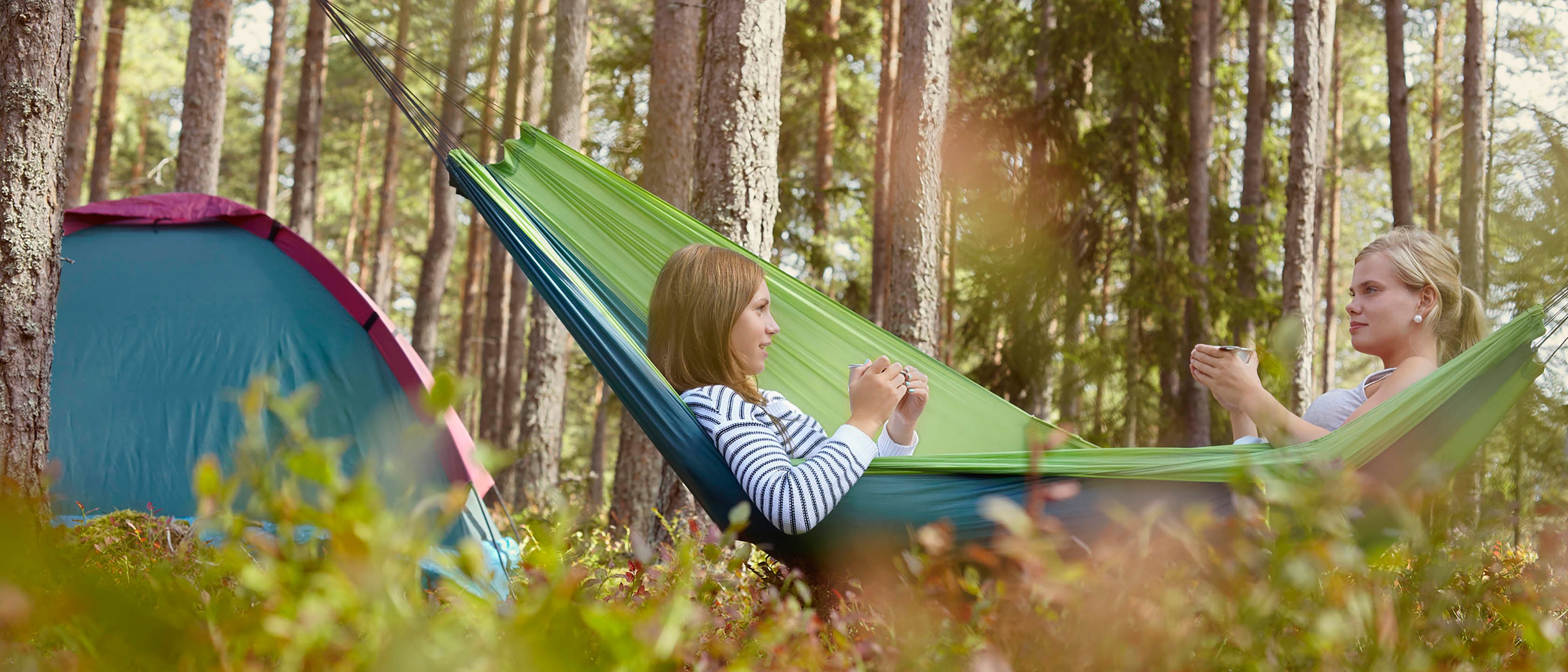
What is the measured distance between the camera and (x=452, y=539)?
142 inches

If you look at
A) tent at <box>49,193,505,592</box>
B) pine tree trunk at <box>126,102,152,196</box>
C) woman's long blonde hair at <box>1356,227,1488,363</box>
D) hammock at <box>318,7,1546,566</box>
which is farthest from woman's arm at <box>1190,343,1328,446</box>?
pine tree trunk at <box>126,102,152,196</box>

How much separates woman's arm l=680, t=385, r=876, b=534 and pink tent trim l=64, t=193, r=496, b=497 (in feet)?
7.00

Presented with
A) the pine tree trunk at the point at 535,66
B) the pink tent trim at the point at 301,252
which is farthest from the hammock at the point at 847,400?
the pine tree trunk at the point at 535,66

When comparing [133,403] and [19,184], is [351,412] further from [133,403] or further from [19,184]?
[19,184]

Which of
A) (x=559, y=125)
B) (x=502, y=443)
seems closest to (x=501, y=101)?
(x=502, y=443)

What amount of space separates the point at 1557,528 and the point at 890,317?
3672 mm

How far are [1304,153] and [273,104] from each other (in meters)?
7.53

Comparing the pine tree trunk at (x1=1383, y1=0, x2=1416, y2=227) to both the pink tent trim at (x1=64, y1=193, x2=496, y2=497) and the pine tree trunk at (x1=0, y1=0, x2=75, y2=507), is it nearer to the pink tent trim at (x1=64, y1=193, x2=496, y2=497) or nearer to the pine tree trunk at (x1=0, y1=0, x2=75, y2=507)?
the pink tent trim at (x1=64, y1=193, x2=496, y2=497)

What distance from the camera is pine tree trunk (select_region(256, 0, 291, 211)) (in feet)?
26.1

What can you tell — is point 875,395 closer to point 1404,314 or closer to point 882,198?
point 1404,314

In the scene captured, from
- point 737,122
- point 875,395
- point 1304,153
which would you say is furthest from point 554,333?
point 875,395

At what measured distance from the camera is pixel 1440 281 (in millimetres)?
2006

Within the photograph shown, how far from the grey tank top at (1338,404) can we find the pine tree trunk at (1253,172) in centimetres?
481

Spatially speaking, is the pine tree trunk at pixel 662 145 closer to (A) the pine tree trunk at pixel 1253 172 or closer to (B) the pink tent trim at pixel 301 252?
(B) the pink tent trim at pixel 301 252
